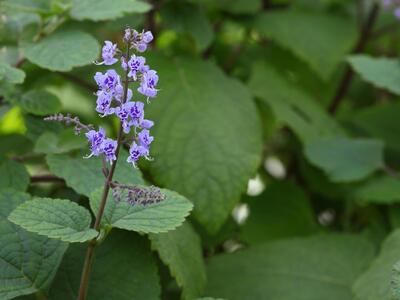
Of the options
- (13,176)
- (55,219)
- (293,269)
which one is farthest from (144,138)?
(293,269)

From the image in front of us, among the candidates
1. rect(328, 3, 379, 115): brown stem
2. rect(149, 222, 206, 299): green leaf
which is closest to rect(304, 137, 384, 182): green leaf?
rect(328, 3, 379, 115): brown stem

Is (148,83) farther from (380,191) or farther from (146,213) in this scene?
(380,191)

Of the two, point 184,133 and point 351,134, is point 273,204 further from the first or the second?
point 184,133

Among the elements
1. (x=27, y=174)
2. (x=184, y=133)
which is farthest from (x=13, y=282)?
(x=184, y=133)

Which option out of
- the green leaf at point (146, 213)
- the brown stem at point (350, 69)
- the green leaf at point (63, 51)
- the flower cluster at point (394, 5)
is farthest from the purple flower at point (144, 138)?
the brown stem at point (350, 69)

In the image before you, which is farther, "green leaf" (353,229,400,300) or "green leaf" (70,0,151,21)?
"green leaf" (70,0,151,21)

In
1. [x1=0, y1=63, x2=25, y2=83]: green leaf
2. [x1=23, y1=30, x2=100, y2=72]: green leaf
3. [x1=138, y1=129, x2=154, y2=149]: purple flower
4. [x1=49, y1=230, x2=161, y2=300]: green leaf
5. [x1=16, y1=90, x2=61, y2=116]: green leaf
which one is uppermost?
[x1=138, y1=129, x2=154, y2=149]: purple flower

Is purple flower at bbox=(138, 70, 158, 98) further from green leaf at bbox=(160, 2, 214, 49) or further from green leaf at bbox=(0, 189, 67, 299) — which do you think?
green leaf at bbox=(160, 2, 214, 49)
